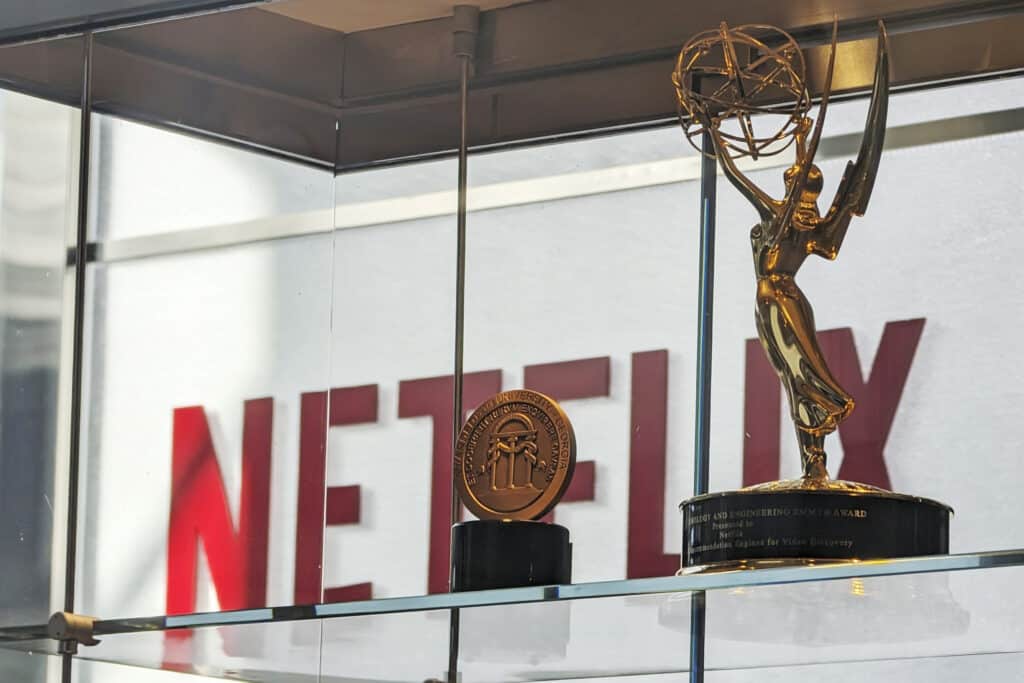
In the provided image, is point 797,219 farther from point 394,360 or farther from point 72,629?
point 72,629

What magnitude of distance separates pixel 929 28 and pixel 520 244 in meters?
0.39

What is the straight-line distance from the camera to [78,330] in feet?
5.72

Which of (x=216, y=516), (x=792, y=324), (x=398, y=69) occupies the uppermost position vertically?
(x=398, y=69)

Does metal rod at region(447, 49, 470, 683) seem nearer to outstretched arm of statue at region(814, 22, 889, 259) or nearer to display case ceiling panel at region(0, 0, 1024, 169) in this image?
display case ceiling panel at region(0, 0, 1024, 169)

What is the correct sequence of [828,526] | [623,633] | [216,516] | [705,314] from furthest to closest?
[216,516] < [705,314] < [623,633] < [828,526]

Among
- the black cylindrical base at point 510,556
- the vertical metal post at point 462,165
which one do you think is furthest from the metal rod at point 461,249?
the black cylindrical base at point 510,556

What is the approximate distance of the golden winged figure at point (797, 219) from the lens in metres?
1.47

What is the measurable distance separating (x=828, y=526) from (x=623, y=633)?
188 millimetres

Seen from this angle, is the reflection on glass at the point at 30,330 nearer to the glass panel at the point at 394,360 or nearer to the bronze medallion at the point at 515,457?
the glass panel at the point at 394,360

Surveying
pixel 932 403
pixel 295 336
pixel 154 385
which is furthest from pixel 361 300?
pixel 932 403

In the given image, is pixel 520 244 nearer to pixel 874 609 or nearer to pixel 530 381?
pixel 530 381

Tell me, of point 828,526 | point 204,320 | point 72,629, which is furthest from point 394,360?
point 828,526

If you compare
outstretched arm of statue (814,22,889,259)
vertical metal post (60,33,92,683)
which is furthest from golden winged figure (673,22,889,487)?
vertical metal post (60,33,92,683)

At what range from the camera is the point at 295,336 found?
5.82 feet
